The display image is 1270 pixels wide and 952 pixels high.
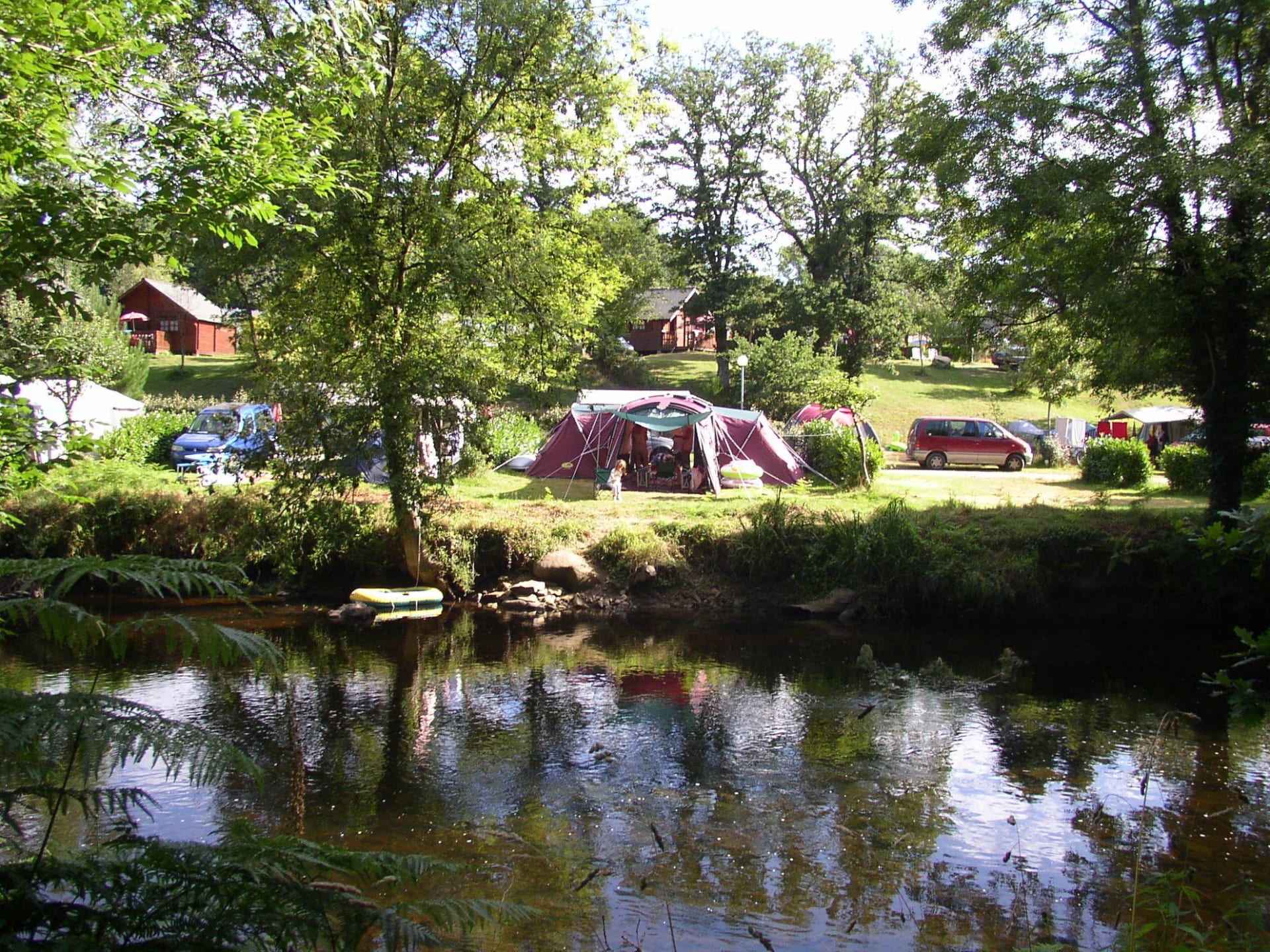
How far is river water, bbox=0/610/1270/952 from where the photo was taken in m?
6.14

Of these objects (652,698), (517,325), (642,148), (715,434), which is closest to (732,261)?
(642,148)

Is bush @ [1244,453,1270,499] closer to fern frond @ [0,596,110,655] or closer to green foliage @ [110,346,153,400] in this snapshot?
fern frond @ [0,596,110,655]

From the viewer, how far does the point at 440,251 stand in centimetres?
1329

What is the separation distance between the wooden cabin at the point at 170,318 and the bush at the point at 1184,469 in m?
39.6

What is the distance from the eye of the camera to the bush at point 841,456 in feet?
65.3

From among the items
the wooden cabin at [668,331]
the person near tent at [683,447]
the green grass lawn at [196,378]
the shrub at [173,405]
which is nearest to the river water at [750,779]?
the person near tent at [683,447]

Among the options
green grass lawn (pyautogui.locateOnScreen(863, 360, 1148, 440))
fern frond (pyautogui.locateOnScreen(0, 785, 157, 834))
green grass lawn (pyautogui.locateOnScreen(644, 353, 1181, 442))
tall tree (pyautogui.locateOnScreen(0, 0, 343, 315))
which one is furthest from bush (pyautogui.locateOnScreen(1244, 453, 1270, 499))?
green grass lawn (pyautogui.locateOnScreen(644, 353, 1181, 442))

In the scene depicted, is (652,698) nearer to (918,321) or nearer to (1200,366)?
(1200,366)

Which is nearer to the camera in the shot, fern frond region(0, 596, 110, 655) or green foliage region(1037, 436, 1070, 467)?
fern frond region(0, 596, 110, 655)

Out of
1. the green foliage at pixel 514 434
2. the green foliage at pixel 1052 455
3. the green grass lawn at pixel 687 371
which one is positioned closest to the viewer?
the green foliage at pixel 514 434

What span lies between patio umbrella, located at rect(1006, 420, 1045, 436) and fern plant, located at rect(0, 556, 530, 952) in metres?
32.8

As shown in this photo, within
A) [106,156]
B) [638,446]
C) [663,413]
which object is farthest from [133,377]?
[106,156]

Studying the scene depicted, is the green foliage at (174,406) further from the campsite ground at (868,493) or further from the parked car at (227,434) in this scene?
the campsite ground at (868,493)

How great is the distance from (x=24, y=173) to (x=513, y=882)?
4986mm
